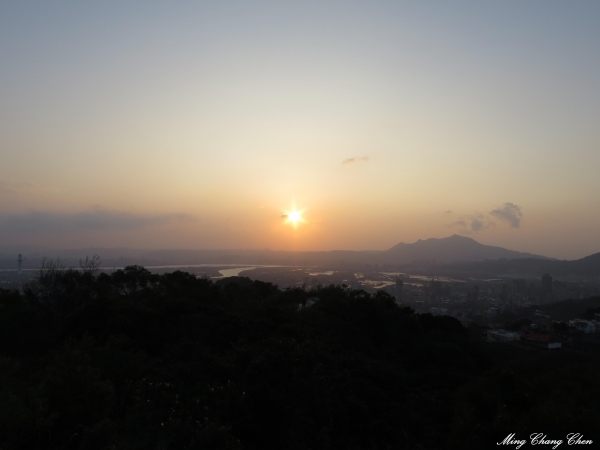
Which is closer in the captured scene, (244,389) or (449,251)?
(244,389)

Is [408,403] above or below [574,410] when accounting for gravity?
below

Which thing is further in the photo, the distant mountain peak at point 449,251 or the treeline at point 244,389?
the distant mountain peak at point 449,251

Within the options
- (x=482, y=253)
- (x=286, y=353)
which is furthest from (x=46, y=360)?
(x=482, y=253)

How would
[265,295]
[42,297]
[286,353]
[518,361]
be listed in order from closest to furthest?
1. [286,353]
2. [518,361]
3. [42,297]
4. [265,295]

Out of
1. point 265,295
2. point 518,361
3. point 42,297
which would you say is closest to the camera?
point 518,361

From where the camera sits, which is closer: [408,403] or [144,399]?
[144,399]

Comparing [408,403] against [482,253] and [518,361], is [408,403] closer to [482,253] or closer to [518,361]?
[518,361]

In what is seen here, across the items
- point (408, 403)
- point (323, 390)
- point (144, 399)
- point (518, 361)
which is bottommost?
point (518, 361)

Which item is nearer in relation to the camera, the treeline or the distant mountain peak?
the treeline
